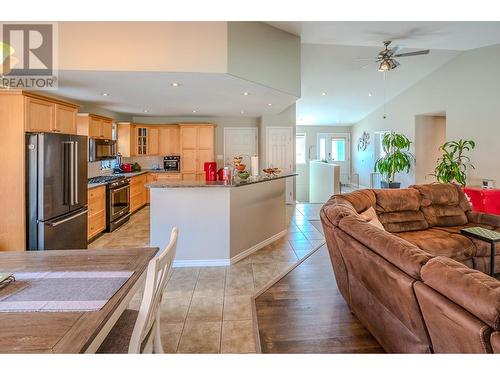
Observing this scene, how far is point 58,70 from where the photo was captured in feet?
11.5

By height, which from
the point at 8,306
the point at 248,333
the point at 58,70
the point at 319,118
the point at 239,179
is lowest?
the point at 248,333

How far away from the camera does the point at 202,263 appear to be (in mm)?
4043

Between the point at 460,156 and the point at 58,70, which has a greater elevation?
the point at 58,70

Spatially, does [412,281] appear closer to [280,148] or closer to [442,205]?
[442,205]

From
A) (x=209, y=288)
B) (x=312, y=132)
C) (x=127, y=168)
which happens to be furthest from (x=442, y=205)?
(x=312, y=132)

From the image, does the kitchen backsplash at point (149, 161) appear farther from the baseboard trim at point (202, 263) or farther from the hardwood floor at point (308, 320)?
the hardwood floor at point (308, 320)

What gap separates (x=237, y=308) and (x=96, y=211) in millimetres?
3435

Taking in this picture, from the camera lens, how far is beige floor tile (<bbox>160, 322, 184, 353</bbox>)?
226 cm

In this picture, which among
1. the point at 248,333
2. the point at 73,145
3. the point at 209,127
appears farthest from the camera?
the point at 209,127

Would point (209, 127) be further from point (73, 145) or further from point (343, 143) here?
point (343, 143)

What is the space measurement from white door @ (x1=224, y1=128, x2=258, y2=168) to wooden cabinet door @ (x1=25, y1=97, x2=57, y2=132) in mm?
5203
